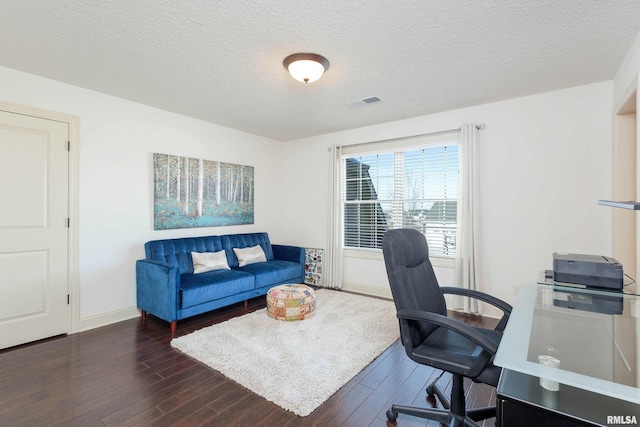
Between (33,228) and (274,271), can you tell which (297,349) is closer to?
(274,271)

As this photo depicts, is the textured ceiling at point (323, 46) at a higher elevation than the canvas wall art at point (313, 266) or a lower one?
higher

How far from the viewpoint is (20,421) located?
178 centimetres

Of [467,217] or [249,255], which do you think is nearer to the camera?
[467,217]

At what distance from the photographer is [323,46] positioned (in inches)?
92.4

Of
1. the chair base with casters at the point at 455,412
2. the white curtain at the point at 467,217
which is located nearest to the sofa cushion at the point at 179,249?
the chair base with casters at the point at 455,412

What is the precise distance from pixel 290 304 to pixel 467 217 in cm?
238

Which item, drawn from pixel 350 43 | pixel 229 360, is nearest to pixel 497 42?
pixel 350 43

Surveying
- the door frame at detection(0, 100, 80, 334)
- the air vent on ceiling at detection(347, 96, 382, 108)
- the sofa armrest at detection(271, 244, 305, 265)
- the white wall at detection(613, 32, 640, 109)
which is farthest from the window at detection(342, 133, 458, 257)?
the door frame at detection(0, 100, 80, 334)

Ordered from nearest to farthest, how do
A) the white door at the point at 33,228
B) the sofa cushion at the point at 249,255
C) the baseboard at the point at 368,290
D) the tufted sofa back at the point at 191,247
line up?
the white door at the point at 33,228 < the tufted sofa back at the point at 191,247 < the sofa cushion at the point at 249,255 < the baseboard at the point at 368,290

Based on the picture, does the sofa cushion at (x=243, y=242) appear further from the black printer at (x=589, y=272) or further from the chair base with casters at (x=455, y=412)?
the black printer at (x=589, y=272)

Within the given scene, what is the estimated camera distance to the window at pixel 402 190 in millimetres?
4008

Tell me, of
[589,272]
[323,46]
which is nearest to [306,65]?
[323,46]

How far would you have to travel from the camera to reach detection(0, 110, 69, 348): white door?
2.74m

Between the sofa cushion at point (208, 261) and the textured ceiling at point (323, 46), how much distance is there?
6.23 ft
